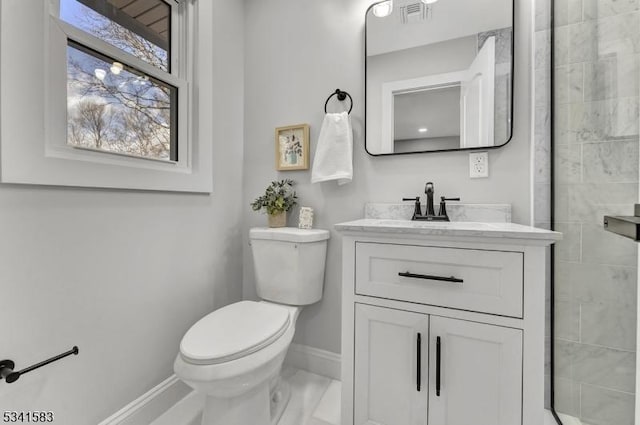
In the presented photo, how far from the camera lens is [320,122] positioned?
168cm

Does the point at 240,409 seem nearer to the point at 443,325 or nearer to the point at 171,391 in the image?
the point at 171,391

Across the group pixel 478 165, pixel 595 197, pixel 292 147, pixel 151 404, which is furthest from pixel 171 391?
pixel 595 197

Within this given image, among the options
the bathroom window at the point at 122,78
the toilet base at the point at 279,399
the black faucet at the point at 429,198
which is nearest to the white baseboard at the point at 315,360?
the toilet base at the point at 279,399

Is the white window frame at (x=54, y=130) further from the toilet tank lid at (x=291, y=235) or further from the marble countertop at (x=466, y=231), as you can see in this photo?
the marble countertop at (x=466, y=231)

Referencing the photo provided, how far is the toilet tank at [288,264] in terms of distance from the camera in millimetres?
1480

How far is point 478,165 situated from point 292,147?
39.9 inches

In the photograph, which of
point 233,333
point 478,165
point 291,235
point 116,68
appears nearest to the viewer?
point 233,333

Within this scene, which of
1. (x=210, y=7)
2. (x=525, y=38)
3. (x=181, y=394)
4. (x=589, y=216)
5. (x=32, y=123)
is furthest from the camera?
(x=210, y=7)

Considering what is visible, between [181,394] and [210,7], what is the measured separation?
2072 millimetres

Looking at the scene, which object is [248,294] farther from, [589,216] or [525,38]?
[525,38]

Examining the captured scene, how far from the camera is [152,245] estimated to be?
1.32 meters

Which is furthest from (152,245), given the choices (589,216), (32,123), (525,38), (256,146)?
(525,38)

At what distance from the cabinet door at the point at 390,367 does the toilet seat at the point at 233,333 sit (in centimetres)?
35

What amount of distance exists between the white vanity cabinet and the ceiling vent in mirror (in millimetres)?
1109
